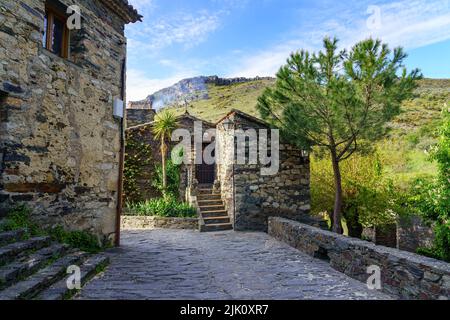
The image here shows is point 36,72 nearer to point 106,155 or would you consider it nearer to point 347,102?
point 106,155

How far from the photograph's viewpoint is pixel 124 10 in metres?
6.53

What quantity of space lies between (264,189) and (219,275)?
500 cm

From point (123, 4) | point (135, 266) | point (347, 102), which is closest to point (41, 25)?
point (123, 4)

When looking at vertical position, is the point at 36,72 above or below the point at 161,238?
above

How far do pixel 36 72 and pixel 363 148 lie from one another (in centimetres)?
784

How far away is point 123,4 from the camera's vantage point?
21.0 feet

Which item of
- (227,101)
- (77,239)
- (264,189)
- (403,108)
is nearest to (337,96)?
(264,189)

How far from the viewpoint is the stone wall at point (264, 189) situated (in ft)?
30.2

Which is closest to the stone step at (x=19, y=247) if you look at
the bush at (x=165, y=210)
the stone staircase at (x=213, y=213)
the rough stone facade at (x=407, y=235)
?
the stone staircase at (x=213, y=213)

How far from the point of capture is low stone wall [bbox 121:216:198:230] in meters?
10.4

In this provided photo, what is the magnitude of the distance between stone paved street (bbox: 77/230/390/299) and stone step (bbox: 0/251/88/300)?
0.37 m

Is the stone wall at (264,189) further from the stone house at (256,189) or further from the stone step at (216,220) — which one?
the stone step at (216,220)
